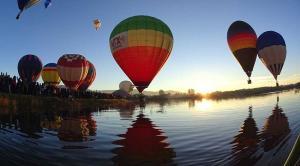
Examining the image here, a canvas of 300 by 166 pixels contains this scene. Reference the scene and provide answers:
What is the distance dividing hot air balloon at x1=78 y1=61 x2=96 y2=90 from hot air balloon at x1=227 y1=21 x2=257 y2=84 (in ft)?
91.2

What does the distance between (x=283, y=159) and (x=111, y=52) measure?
29.3m

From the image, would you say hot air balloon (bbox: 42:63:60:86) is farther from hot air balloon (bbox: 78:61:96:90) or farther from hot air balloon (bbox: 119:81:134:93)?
hot air balloon (bbox: 119:81:134:93)

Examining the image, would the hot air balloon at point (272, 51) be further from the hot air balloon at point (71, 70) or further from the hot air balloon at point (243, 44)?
the hot air balloon at point (71, 70)

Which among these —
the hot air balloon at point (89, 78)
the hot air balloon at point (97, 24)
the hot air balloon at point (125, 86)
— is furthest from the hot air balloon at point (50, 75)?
the hot air balloon at point (125, 86)

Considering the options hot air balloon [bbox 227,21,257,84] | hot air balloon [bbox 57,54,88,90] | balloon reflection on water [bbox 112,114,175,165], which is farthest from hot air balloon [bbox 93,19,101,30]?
balloon reflection on water [bbox 112,114,175,165]

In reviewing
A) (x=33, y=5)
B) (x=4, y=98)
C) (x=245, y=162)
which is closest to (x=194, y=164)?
(x=245, y=162)

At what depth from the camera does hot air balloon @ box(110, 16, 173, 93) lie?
32500 millimetres

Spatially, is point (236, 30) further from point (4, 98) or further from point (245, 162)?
point (245, 162)

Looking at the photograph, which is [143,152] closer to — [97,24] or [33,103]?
[33,103]

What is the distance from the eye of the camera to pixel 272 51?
145 ft

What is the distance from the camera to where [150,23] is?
109 ft

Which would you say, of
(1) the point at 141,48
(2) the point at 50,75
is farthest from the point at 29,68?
(1) the point at 141,48

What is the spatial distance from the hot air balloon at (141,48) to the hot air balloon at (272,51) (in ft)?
57.7

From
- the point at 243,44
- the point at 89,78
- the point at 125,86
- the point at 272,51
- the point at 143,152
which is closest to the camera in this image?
the point at 143,152
